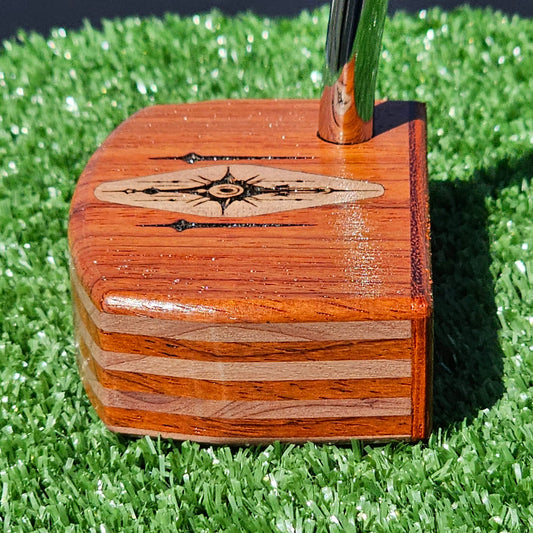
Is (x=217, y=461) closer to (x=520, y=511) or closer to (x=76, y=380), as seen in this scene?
(x=76, y=380)

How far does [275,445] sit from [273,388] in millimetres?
147

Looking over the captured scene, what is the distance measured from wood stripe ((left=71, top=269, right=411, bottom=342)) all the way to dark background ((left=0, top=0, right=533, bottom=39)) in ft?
7.13

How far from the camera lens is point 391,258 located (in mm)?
1541

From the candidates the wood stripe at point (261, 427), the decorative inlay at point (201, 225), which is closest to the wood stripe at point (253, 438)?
the wood stripe at point (261, 427)

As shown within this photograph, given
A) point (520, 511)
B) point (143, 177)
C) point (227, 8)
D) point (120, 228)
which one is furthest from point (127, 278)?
point (227, 8)

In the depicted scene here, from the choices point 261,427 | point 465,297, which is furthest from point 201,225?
point 465,297

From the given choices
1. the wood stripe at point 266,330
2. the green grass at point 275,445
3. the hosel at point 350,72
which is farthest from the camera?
the hosel at point 350,72

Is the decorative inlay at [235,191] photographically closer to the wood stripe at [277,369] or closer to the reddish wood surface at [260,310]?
the reddish wood surface at [260,310]

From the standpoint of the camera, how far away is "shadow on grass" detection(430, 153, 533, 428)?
1753mm

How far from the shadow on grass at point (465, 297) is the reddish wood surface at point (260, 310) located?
23 centimetres

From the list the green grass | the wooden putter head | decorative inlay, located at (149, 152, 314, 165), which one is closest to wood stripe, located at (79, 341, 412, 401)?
the wooden putter head

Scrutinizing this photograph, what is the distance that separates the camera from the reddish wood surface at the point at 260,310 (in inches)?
57.4

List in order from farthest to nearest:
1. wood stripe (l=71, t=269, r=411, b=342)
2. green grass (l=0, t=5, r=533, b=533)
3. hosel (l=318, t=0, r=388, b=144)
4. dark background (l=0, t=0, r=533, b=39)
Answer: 1. dark background (l=0, t=0, r=533, b=39)
2. hosel (l=318, t=0, r=388, b=144)
3. green grass (l=0, t=5, r=533, b=533)
4. wood stripe (l=71, t=269, r=411, b=342)

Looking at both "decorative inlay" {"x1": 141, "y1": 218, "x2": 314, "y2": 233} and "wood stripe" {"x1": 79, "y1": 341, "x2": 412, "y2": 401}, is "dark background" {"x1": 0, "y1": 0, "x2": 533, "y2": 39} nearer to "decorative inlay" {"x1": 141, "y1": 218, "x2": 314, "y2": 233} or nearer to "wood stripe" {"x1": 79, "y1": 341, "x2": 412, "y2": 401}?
"decorative inlay" {"x1": 141, "y1": 218, "x2": 314, "y2": 233}
